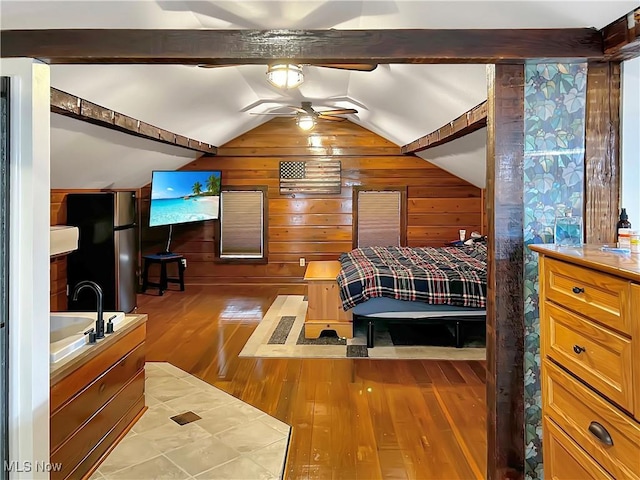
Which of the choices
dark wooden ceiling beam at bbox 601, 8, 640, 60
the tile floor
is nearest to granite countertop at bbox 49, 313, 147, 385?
the tile floor

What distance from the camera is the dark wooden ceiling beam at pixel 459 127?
11.2ft

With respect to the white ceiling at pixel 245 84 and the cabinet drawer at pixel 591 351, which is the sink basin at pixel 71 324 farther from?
the cabinet drawer at pixel 591 351

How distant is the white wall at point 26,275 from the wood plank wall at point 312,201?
5.30m

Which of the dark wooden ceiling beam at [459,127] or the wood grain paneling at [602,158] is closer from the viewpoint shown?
the wood grain paneling at [602,158]

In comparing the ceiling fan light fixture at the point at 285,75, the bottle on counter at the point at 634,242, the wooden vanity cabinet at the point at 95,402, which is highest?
the ceiling fan light fixture at the point at 285,75

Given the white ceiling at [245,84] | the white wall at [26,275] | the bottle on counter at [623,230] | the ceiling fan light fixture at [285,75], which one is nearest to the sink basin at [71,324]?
the white wall at [26,275]

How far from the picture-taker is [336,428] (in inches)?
109

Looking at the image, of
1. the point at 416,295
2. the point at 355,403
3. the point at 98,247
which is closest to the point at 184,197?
the point at 98,247

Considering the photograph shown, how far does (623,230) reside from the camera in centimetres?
184

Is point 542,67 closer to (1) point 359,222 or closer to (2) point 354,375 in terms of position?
(2) point 354,375

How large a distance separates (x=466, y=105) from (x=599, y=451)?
2.69 metres

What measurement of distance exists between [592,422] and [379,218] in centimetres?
585

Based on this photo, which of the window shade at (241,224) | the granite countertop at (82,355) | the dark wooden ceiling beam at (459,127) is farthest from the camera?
the window shade at (241,224)

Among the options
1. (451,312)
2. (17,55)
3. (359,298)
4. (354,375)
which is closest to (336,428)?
(354,375)
